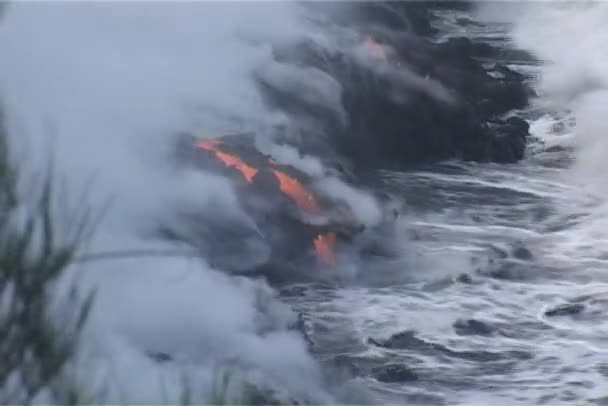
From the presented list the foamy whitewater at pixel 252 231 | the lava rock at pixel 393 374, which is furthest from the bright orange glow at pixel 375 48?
the lava rock at pixel 393 374

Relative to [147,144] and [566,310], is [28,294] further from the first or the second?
[566,310]

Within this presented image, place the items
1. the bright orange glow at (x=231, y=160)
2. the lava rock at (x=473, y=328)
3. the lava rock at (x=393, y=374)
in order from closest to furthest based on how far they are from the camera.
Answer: the lava rock at (x=393, y=374)
the lava rock at (x=473, y=328)
the bright orange glow at (x=231, y=160)

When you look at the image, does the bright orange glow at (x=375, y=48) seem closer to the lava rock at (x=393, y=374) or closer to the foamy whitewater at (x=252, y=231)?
the foamy whitewater at (x=252, y=231)

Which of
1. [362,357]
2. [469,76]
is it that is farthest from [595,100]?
[362,357]

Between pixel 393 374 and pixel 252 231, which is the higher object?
pixel 252 231

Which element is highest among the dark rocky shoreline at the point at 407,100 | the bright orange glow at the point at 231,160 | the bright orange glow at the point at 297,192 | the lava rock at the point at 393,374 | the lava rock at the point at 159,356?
the dark rocky shoreline at the point at 407,100

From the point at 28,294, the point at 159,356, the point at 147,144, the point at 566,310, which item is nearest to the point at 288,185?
the point at 147,144
